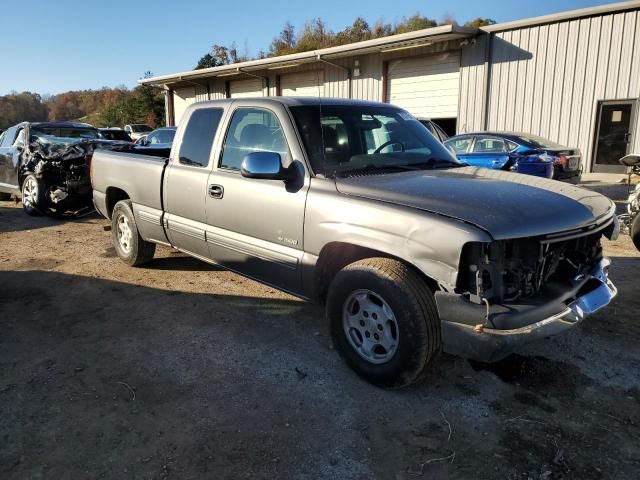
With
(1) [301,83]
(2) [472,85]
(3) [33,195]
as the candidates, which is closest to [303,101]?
(3) [33,195]

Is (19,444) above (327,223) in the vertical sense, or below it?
below

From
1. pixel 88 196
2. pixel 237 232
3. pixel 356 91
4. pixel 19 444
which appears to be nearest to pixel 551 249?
pixel 237 232

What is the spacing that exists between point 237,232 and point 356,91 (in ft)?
55.6

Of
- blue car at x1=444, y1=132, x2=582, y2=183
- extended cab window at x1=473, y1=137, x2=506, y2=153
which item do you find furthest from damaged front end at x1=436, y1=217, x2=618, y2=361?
extended cab window at x1=473, y1=137, x2=506, y2=153

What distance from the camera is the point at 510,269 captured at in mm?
2803

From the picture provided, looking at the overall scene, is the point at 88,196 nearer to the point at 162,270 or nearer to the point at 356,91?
the point at 162,270

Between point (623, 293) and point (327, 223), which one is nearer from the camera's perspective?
point (327, 223)

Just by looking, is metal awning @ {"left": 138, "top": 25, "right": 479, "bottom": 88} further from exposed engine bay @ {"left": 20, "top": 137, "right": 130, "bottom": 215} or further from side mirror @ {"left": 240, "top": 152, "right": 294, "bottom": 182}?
side mirror @ {"left": 240, "top": 152, "right": 294, "bottom": 182}

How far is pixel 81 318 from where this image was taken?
4484 mm

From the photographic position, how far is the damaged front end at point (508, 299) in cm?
265

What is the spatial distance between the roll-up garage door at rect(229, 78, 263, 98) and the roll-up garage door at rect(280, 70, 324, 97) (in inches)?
61.6

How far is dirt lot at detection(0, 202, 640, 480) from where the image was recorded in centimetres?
255

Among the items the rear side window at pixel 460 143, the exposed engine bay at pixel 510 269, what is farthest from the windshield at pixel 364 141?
the rear side window at pixel 460 143

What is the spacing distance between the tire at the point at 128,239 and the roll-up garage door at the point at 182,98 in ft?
75.2
